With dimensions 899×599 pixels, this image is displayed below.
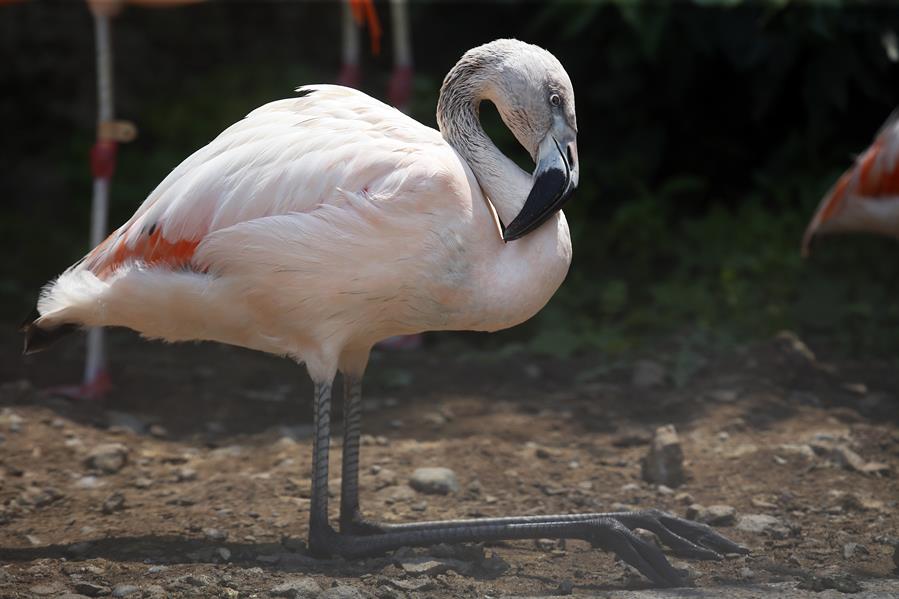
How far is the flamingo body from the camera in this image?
3.25 m

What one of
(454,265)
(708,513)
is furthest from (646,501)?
(454,265)

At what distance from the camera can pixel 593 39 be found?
6773 mm

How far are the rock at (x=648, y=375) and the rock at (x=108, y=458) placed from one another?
2.12 meters

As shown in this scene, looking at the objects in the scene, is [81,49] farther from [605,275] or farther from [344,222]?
[344,222]

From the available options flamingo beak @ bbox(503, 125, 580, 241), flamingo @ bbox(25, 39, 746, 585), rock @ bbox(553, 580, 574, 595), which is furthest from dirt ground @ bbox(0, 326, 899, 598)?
flamingo beak @ bbox(503, 125, 580, 241)

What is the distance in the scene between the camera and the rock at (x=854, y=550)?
343cm

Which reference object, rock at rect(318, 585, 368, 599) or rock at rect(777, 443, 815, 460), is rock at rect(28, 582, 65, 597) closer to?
rock at rect(318, 585, 368, 599)

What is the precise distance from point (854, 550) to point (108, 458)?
8.26 ft

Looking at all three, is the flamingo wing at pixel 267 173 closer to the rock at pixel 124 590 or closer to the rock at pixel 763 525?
the rock at pixel 124 590

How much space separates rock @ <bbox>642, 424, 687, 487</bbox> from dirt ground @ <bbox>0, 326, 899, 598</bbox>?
4cm

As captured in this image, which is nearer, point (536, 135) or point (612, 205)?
point (536, 135)

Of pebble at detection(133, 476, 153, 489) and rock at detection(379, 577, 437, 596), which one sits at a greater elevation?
pebble at detection(133, 476, 153, 489)

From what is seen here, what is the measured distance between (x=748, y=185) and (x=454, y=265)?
14.1 feet

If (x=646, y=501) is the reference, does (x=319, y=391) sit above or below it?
above
